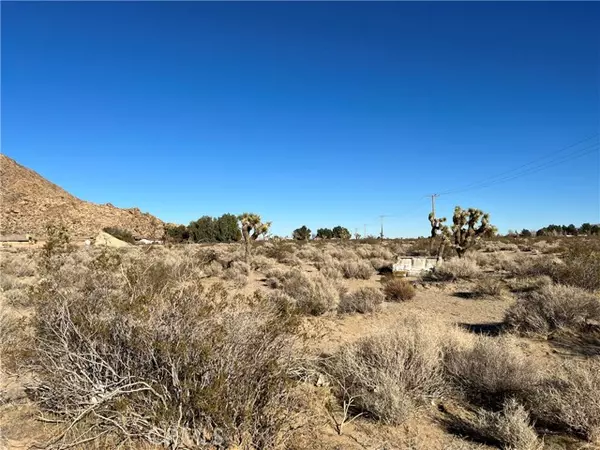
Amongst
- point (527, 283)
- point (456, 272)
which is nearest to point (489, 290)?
point (527, 283)

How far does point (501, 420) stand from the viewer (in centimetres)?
422

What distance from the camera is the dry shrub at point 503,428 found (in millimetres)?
3992

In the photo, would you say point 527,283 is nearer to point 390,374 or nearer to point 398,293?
point 398,293

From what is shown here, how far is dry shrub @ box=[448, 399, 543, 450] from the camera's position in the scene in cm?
399

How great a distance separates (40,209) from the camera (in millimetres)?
58656

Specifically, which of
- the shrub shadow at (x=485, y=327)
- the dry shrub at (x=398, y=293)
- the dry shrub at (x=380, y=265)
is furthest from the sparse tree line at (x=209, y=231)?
the shrub shadow at (x=485, y=327)

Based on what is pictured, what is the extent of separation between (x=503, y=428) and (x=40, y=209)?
224 ft

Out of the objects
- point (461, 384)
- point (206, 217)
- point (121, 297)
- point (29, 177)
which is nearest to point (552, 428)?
point (461, 384)

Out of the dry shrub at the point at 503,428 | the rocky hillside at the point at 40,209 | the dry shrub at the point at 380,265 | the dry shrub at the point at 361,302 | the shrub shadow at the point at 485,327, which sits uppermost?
the rocky hillside at the point at 40,209

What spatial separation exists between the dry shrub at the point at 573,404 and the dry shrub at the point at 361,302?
20.0 feet

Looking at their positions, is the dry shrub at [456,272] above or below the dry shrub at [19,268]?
above

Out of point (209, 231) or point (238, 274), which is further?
point (209, 231)

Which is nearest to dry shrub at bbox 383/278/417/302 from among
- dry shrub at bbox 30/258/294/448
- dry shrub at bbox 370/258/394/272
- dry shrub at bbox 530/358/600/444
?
dry shrub at bbox 370/258/394/272

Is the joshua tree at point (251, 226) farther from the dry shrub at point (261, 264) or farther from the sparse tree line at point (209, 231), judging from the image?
the sparse tree line at point (209, 231)
